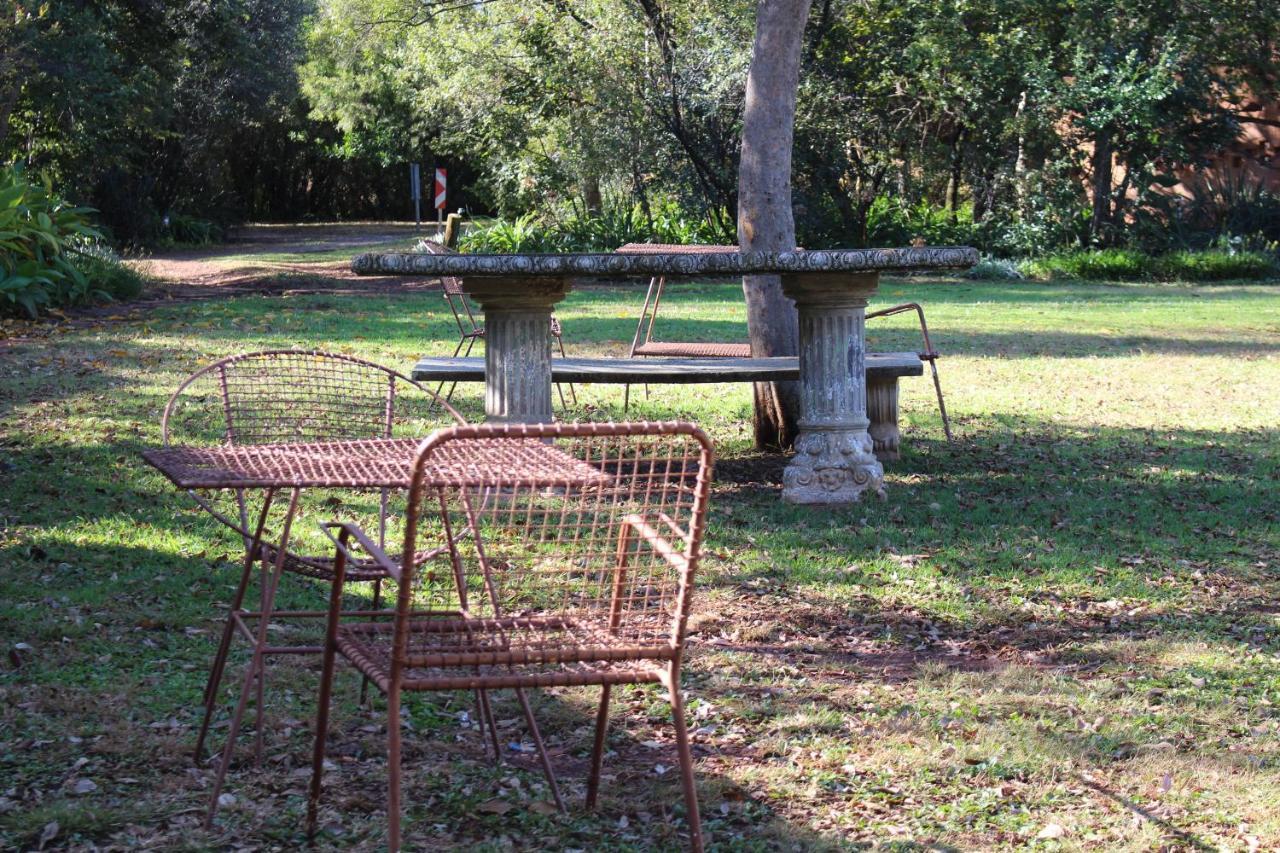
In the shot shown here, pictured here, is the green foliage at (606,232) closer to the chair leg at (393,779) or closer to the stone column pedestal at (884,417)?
the stone column pedestal at (884,417)

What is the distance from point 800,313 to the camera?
21.7 feet

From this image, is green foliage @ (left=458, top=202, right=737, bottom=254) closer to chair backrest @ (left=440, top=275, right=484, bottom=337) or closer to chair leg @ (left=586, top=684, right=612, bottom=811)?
chair backrest @ (left=440, top=275, right=484, bottom=337)

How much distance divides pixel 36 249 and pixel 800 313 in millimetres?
9944

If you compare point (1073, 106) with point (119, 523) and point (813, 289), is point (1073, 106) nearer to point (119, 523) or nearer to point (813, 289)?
point (813, 289)

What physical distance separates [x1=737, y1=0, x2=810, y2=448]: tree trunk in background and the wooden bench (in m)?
0.41

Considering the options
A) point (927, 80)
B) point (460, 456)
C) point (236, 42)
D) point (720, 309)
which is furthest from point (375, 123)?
point (460, 456)

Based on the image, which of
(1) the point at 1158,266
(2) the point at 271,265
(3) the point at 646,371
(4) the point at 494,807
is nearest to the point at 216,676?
(4) the point at 494,807

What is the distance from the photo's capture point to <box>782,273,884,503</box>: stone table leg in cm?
650

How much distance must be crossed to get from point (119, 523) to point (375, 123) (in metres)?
30.2

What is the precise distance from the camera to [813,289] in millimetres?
6422

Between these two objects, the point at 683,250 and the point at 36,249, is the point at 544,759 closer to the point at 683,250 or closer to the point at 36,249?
the point at 683,250

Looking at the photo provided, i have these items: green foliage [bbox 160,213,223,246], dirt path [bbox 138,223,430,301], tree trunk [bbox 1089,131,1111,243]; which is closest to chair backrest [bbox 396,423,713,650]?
dirt path [bbox 138,223,430,301]

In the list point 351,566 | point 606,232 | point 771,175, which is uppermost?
point 771,175

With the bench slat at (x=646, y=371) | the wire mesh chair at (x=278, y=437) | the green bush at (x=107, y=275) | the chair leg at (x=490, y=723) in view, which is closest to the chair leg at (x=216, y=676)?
the wire mesh chair at (x=278, y=437)
